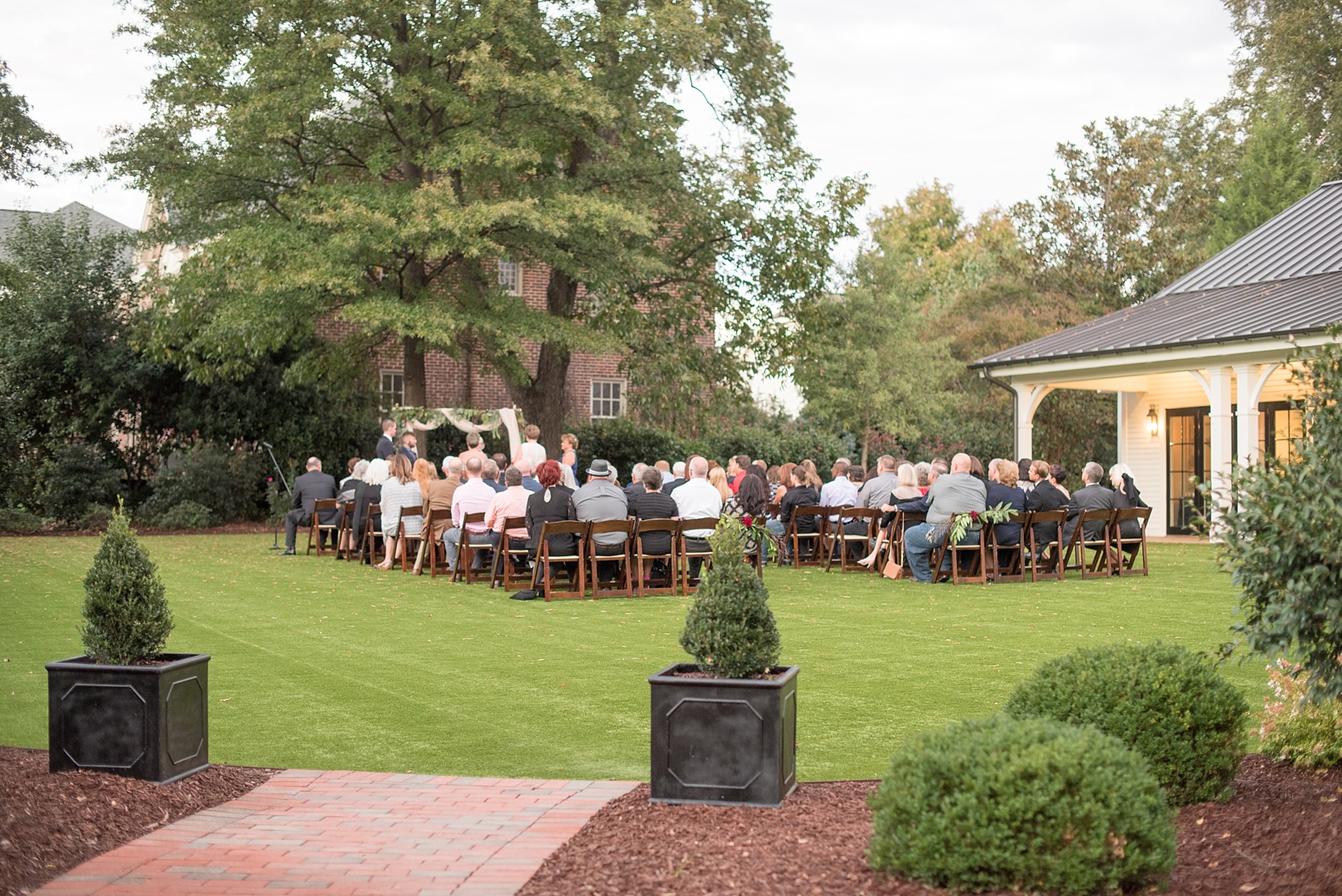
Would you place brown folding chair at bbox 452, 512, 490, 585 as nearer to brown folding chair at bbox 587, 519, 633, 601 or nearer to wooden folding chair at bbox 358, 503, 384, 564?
brown folding chair at bbox 587, 519, 633, 601

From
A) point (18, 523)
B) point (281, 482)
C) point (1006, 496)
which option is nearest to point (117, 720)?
point (1006, 496)

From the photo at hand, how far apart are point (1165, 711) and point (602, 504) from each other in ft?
27.6

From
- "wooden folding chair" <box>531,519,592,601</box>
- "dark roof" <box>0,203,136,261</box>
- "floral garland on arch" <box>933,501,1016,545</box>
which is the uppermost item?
"dark roof" <box>0,203,136,261</box>

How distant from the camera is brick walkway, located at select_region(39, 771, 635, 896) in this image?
4062mm

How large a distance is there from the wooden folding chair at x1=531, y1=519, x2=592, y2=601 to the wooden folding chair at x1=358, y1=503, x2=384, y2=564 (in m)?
4.23

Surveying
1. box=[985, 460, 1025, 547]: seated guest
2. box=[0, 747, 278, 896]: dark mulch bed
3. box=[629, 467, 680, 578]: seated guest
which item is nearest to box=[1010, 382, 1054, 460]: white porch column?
box=[985, 460, 1025, 547]: seated guest

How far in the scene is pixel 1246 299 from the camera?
2252cm

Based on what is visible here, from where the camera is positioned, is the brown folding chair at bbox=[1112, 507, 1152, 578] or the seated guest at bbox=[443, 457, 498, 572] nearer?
the seated guest at bbox=[443, 457, 498, 572]

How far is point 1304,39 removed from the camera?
3694cm

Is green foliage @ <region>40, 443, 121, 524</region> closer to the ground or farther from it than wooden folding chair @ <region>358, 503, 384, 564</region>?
farther from it

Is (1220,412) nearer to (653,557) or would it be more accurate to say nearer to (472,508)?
(653,557)

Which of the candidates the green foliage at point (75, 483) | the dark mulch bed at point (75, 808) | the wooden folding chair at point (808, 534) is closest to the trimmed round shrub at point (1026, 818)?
the dark mulch bed at point (75, 808)

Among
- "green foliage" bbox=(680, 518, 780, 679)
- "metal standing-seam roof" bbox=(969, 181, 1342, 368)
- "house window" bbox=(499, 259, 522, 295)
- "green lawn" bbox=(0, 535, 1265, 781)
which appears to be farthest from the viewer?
"house window" bbox=(499, 259, 522, 295)

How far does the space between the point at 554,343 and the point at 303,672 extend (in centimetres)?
1555
